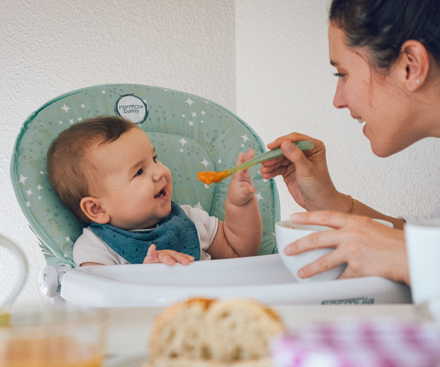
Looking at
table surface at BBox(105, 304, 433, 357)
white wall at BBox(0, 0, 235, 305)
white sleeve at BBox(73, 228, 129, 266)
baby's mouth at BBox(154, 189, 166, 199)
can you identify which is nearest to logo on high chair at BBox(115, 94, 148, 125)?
baby's mouth at BBox(154, 189, 166, 199)

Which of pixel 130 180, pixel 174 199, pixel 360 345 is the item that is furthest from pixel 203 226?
pixel 360 345

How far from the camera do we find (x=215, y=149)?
1039mm

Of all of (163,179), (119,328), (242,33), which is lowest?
(163,179)

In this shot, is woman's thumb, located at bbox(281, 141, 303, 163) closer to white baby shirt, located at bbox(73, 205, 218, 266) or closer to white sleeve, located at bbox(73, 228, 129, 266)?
white baby shirt, located at bbox(73, 205, 218, 266)

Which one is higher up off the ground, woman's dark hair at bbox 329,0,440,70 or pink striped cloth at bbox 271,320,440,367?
woman's dark hair at bbox 329,0,440,70

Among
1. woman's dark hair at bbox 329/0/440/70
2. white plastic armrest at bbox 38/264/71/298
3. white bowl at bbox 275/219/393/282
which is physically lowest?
white plastic armrest at bbox 38/264/71/298

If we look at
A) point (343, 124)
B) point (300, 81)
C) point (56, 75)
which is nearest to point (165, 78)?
point (56, 75)

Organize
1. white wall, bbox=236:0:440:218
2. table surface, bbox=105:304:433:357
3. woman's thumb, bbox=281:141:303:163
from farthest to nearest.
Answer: white wall, bbox=236:0:440:218
woman's thumb, bbox=281:141:303:163
table surface, bbox=105:304:433:357

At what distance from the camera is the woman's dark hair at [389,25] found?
712 mm

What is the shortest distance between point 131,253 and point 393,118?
619 millimetres

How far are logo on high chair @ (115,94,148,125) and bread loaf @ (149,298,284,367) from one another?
831 mm

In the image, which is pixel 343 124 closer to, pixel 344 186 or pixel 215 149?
pixel 344 186

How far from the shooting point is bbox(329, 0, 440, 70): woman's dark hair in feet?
2.34

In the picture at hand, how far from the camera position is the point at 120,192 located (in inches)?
34.4
